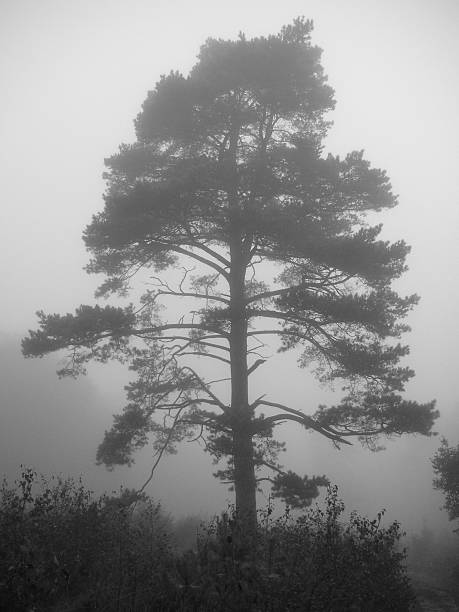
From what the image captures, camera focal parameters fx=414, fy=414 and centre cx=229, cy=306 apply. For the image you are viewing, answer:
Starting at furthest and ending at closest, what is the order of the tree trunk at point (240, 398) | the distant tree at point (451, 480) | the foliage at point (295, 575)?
the distant tree at point (451, 480) < the tree trunk at point (240, 398) < the foliage at point (295, 575)

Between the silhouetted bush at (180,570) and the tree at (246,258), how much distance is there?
257 cm

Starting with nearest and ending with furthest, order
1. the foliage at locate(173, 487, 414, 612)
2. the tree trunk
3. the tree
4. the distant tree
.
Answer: the foliage at locate(173, 487, 414, 612)
the tree trunk
the tree
the distant tree

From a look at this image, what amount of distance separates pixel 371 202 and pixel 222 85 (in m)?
4.89

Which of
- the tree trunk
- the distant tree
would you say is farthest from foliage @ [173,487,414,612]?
the distant tree

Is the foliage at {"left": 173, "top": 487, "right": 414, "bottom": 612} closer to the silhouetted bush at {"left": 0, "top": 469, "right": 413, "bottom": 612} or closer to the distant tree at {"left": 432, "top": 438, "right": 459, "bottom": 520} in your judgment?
the silhouetted bush at {"left": 0, "top": 469, "right": 413, "bottom": 612}

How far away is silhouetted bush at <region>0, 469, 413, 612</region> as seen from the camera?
3.89 m

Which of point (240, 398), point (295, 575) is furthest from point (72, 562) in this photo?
point (240, 398)

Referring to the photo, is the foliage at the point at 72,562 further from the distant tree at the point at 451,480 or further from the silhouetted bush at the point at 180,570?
the distant tree at the point at 451,480

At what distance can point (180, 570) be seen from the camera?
413 centimetres

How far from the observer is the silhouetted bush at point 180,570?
153 inches

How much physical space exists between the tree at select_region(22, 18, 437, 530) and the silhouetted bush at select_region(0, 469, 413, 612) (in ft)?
8.43

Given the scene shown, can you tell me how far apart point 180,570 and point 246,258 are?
23.9 ft

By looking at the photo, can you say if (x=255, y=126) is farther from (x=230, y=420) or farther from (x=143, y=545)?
(x=143, y=545)

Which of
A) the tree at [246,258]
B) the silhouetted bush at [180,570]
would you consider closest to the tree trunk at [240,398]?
the tree at [246,258]
